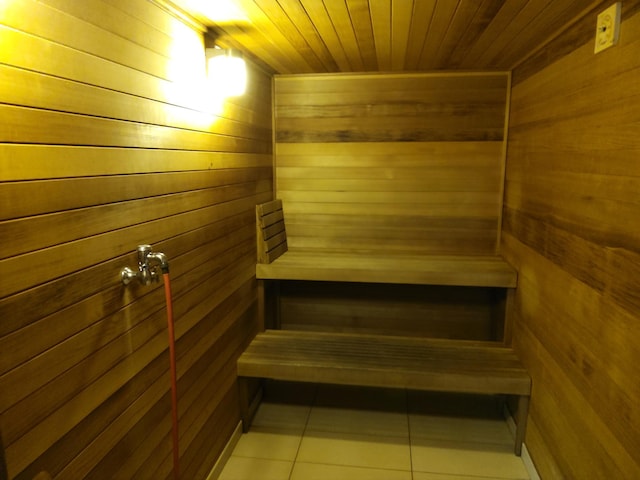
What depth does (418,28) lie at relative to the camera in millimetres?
1966

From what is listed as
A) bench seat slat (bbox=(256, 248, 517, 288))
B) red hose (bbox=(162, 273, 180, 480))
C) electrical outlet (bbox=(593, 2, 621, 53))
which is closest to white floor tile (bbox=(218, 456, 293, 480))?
red hose (bbox=(162, 273, 180, 480))

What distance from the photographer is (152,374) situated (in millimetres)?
1562

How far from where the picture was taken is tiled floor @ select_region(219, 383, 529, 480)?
2.29m

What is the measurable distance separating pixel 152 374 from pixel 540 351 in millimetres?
1736

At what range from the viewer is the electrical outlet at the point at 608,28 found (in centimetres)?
147

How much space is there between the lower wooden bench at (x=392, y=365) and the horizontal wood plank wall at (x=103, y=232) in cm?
47

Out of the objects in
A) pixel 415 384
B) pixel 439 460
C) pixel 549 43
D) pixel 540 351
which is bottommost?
pixel 439 460

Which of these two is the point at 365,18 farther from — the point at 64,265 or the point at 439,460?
the point at 439,460

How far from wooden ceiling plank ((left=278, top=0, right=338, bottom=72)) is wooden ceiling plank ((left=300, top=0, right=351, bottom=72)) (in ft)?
0.05

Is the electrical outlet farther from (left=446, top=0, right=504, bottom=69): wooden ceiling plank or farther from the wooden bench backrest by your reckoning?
the wooden bench backrest

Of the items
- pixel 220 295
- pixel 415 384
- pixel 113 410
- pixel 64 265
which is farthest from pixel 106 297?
pixel 415 384

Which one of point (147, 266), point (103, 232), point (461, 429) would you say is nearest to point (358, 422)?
point (461, 429)

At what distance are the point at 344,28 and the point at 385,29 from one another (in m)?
0.18

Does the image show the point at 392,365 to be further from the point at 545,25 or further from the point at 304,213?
the point at 545,25
